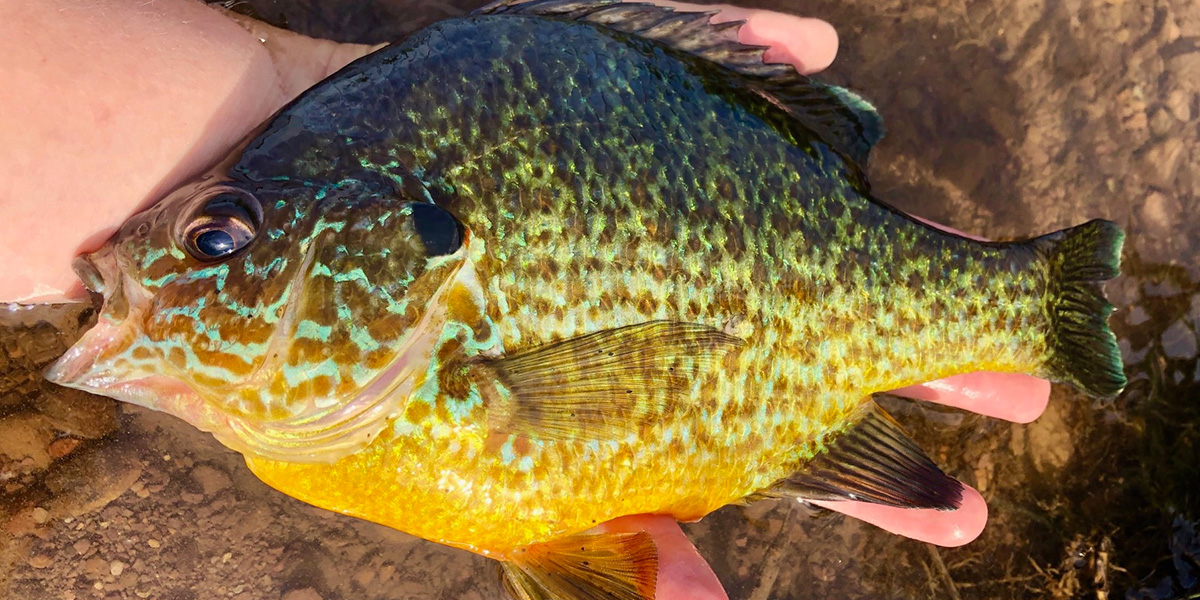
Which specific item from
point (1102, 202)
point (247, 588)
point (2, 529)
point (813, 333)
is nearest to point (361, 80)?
point (813, 333)

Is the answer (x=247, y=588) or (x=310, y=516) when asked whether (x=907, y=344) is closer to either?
(x=310, y=516)

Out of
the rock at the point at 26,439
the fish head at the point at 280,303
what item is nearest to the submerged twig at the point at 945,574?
the fish head at the point at 280,303

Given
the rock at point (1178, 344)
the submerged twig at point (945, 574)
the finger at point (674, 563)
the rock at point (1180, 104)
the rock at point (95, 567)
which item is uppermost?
the rock at point (1180, 104)

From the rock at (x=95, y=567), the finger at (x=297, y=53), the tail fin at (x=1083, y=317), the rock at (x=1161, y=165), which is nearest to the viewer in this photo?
the tail fin at (x=1083, y=317)

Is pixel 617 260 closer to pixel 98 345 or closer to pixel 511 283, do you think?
pixel 511 283

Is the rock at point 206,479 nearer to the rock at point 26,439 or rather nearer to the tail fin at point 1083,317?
the rock at point 26,439

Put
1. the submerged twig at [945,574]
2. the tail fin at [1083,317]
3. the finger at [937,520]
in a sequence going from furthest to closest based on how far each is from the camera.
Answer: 1. the submerged twig at [945,574]
2. the finger at [937,520]
3. the tail fin at [1083,317]
